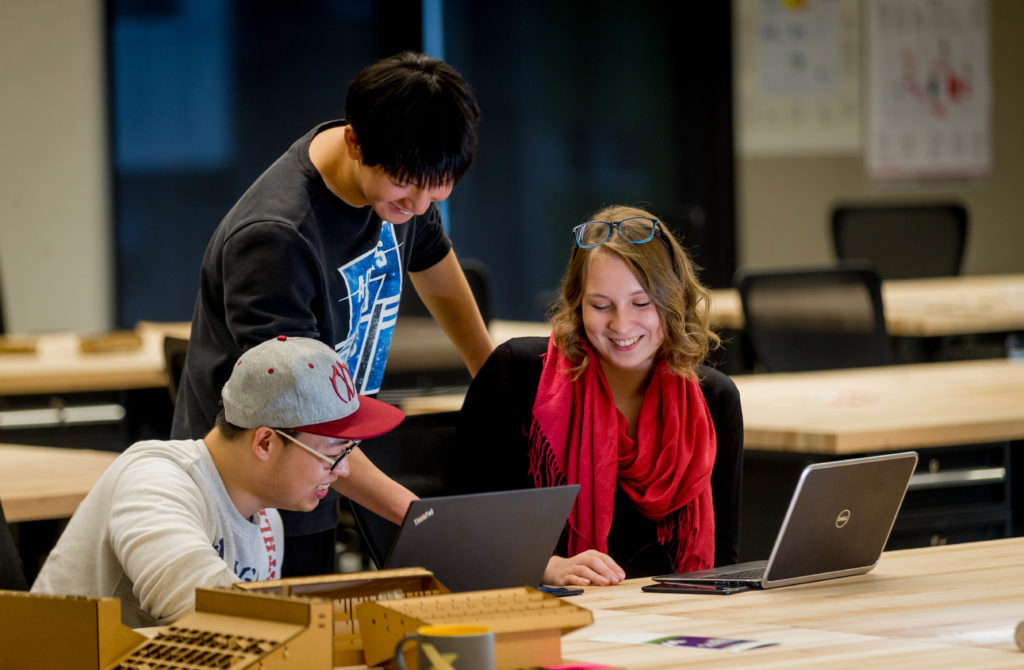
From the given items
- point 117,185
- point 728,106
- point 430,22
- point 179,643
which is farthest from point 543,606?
point 728,106

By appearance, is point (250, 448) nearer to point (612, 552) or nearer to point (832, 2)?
point (612, 552)

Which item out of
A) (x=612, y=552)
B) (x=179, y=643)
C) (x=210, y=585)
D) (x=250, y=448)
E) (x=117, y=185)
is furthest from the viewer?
(x=117, y=185)

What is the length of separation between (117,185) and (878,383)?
3.24m

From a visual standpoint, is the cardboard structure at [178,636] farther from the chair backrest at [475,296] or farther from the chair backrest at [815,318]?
the chair backrest at [815,318]

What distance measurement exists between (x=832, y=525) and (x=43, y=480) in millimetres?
1431

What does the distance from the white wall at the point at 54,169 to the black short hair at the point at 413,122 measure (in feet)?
12.3

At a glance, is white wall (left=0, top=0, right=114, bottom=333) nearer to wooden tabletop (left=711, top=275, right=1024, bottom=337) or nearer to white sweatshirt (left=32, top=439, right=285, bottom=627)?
wooden tabletop (left=711, top=275, right=1024, bottom=337)

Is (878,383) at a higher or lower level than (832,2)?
lower

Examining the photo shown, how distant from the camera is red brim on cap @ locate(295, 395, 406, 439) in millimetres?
1728

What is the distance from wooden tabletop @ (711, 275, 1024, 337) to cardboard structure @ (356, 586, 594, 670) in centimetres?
288

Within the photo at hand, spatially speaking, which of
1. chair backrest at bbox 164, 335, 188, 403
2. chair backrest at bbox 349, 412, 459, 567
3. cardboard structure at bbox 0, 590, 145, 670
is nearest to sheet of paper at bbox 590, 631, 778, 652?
cardboard structure at bbox 0, 590, 145, 670

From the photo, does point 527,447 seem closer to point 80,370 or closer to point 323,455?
point 323,455

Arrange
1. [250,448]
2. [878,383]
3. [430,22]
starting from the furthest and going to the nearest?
[430,22]
[878,383]
[250,448]

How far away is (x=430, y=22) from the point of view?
6301 millimetres
